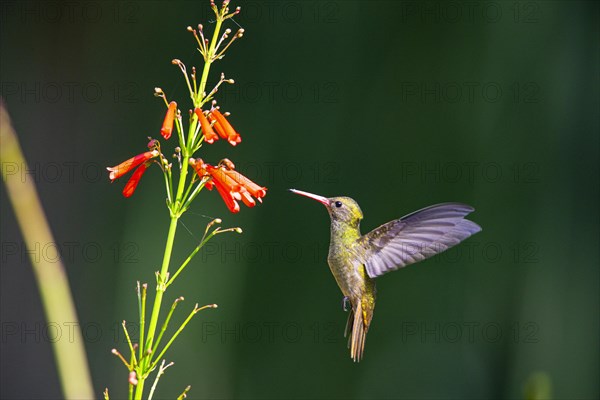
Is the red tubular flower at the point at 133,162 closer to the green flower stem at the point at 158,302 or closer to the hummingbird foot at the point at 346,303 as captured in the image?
the green flower stem at the point at 158,302

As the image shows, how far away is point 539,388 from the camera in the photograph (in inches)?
53.9

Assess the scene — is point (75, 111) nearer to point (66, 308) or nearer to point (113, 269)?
point (113, 269)

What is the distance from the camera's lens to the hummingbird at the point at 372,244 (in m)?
1.51

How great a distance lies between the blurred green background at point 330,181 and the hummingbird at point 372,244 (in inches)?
45.5

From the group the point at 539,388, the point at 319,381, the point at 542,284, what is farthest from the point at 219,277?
the point at 539,388

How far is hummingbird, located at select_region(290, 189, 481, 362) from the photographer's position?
1.51m

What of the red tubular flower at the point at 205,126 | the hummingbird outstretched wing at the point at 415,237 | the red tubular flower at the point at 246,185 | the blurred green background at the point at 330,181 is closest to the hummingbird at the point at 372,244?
the hummingbird outstretched wing at the point at 415,237

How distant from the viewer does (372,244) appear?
1.76 meters

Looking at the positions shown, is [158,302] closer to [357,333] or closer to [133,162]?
[133,162]

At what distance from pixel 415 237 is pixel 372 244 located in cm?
18

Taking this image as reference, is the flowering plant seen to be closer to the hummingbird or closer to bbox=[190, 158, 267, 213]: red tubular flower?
bbox=[190, 158, 267, 213]: red tubular flower

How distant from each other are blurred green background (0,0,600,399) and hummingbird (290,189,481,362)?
45.5 inches

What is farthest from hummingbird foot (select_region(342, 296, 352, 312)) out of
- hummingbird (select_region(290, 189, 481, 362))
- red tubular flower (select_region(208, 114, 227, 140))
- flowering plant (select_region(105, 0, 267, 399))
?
red tubular flower (select_region(208, 114, 227, 140))

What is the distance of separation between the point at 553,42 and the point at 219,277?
6.04 ft
